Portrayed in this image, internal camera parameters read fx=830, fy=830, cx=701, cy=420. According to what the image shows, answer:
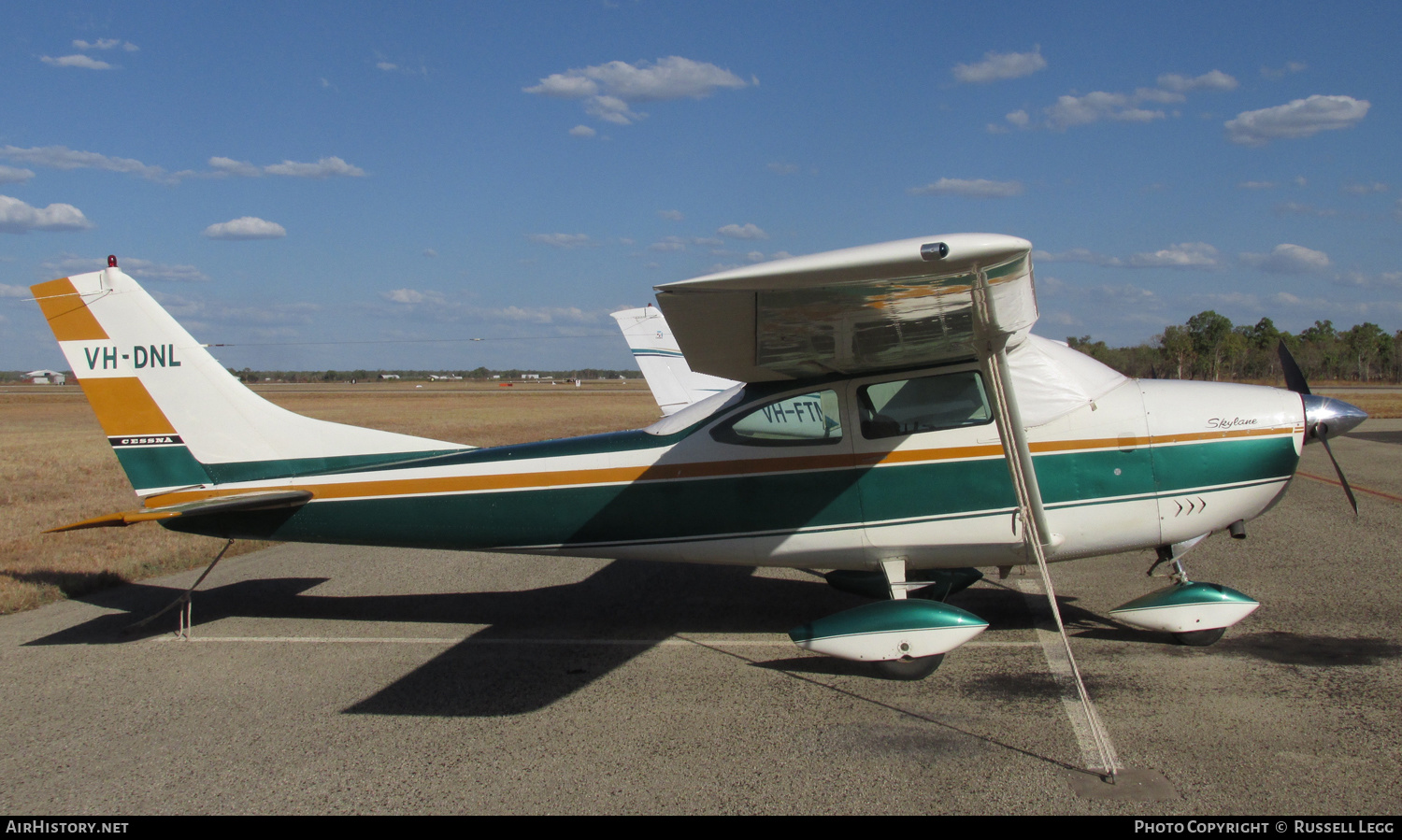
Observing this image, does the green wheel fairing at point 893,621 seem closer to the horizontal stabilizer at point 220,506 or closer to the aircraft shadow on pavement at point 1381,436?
the horizontal stabilizer at point 220,506

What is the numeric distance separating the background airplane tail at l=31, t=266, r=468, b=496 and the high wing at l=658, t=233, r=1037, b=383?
2.73m

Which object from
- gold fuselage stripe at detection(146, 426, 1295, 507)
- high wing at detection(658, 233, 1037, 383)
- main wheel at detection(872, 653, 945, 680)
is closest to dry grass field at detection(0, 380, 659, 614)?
gold fuselage stripe at detection(146, 426, 1295, 507)

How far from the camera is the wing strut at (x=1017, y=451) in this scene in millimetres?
4113

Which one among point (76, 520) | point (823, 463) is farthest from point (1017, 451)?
point (76, 520)

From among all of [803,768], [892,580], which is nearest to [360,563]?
[892,580]

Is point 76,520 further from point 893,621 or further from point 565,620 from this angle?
point 893,621

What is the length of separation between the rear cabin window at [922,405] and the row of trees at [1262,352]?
2520cm

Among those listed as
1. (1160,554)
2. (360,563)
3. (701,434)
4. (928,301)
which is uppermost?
(928,301)

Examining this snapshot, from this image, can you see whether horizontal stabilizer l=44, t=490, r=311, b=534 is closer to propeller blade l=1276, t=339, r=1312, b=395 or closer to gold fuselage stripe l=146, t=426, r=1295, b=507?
gold fuselage stripe l=146, t=426, r=1295, b=507

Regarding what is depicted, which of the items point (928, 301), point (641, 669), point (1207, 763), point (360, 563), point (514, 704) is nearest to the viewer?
point (1207, 763)

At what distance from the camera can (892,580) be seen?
17.7ft

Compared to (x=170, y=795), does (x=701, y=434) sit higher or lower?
higher

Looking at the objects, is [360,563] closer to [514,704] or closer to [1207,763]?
[514,704]

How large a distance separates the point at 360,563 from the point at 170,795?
17.9 ft
